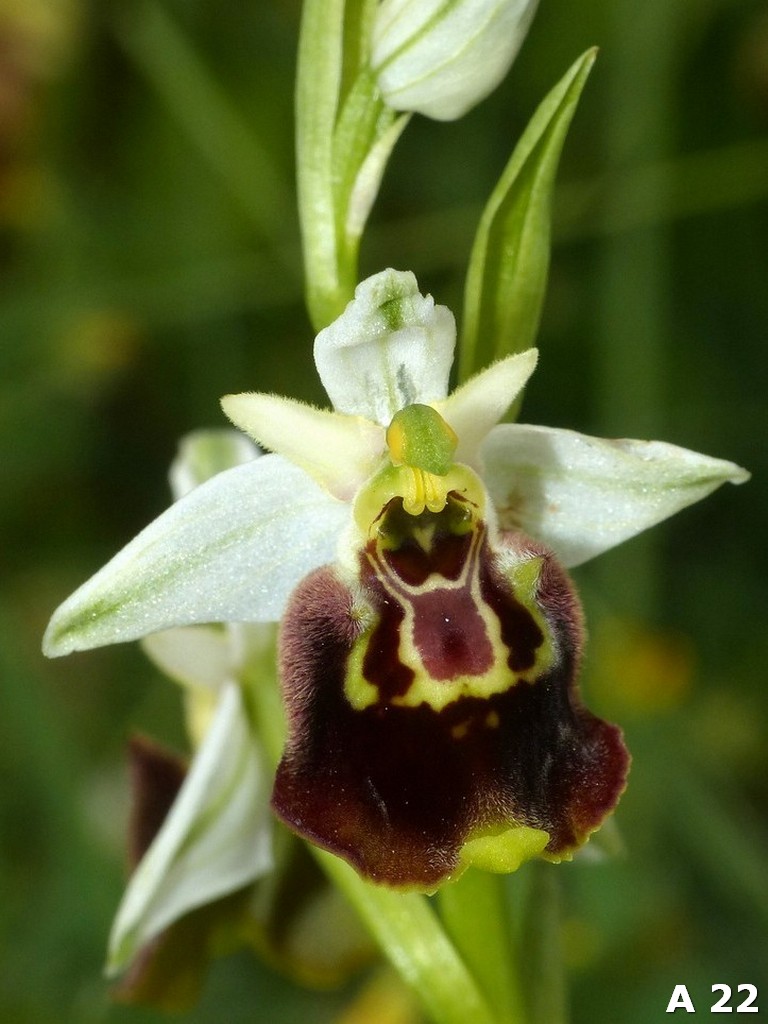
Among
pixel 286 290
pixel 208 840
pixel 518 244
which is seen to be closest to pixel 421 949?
pixel 208 840

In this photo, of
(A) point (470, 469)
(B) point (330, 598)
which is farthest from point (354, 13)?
(B) point (330, 598)

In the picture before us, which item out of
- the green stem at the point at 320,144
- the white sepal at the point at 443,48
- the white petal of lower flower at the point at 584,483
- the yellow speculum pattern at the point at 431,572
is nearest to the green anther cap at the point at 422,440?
the yellow speculum pattern at the point at 431,572

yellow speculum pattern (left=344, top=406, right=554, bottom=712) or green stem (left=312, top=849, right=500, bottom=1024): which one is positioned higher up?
yellow speculum pattern (left=344, top=406, right=554, bottom=712)

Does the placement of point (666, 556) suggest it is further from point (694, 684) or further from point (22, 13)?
point (22, 13)

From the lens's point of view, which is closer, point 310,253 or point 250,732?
point 310,253

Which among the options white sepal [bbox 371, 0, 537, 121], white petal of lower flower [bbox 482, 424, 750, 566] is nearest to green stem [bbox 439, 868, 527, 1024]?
white petal of lower flower [bbox 482, 424, 750, 566]

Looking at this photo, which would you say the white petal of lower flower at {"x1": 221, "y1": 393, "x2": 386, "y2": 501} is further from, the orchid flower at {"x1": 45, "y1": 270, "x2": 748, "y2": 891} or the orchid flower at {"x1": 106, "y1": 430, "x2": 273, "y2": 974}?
→ the orchid flower at {"x1": 106, "y1": 430, "x2": 273, "y2": 974}

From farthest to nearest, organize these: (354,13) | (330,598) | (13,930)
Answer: (13,930), (354,13), (330,598)
